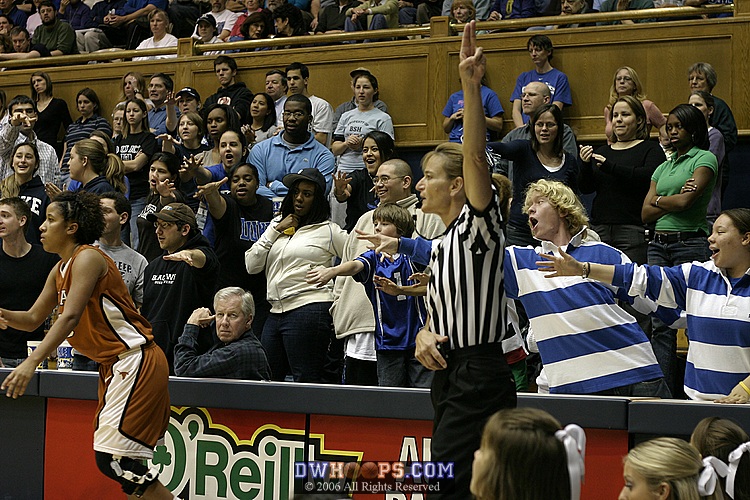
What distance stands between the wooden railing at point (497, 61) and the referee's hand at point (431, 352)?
22.6 feet

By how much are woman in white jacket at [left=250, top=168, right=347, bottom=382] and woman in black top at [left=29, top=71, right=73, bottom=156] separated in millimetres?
5858

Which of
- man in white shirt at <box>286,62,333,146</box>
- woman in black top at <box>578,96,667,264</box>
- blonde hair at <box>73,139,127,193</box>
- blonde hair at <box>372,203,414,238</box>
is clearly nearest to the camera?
blonde hair at <box>372,203,414,238</box>

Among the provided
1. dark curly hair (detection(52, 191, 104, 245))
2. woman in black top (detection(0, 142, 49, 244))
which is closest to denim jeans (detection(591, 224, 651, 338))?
dark curly hair (detection(52, 191, 104, 245))

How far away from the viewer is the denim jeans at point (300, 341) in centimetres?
662

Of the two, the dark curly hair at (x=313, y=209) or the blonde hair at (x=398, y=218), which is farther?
the dark curly hair at (x=313, y=209)

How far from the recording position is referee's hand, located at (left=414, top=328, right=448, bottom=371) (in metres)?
3.42

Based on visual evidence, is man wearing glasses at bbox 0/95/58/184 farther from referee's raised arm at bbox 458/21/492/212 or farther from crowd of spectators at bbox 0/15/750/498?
referee's raised arm at bbox 458/21/492/212

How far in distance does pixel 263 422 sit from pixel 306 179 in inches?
87.2

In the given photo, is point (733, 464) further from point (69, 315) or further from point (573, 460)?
point (69, 315)

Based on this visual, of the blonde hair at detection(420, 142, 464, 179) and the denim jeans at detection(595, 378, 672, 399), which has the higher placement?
the blonde hair at detection(420, 142, 464, 179)

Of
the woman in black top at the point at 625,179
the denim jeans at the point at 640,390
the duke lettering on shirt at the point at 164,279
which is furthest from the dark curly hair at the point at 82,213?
the woman in black top at the point at 625,179

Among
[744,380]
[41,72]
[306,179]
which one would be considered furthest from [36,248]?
[41,72]

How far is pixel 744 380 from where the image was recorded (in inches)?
171

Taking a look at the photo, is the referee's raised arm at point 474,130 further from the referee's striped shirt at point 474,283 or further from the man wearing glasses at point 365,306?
the man wearing glasses at point 365,306
